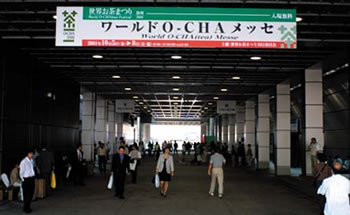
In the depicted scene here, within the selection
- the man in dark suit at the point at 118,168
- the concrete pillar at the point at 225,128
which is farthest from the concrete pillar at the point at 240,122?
the man in dark suit at the point at 118,168

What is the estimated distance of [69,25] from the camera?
853cm

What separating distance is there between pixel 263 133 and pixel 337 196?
20.0 meters

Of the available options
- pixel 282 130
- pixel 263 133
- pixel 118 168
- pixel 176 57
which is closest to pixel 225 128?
pixel 263 133

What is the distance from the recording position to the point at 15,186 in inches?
492

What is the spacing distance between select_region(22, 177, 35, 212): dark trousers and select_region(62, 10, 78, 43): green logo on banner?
14.5ft

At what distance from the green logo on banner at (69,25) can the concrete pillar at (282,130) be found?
49.4 feet

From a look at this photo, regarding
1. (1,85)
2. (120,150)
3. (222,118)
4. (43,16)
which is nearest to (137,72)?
(120,150)

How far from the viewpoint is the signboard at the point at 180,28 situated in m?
8.41

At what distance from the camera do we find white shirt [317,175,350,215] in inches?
249

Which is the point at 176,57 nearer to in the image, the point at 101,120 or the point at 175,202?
the point at 175,202

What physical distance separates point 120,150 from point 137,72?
5632 mm

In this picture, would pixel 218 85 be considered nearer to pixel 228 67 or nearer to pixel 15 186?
pixel 228 67

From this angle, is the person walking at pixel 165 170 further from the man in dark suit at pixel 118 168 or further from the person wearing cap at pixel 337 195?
the person wearing cap at pixel 337 195

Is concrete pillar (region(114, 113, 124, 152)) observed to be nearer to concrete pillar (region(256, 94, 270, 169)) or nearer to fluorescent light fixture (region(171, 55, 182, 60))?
concrete pillar (region(256, 94, 270, 169))
